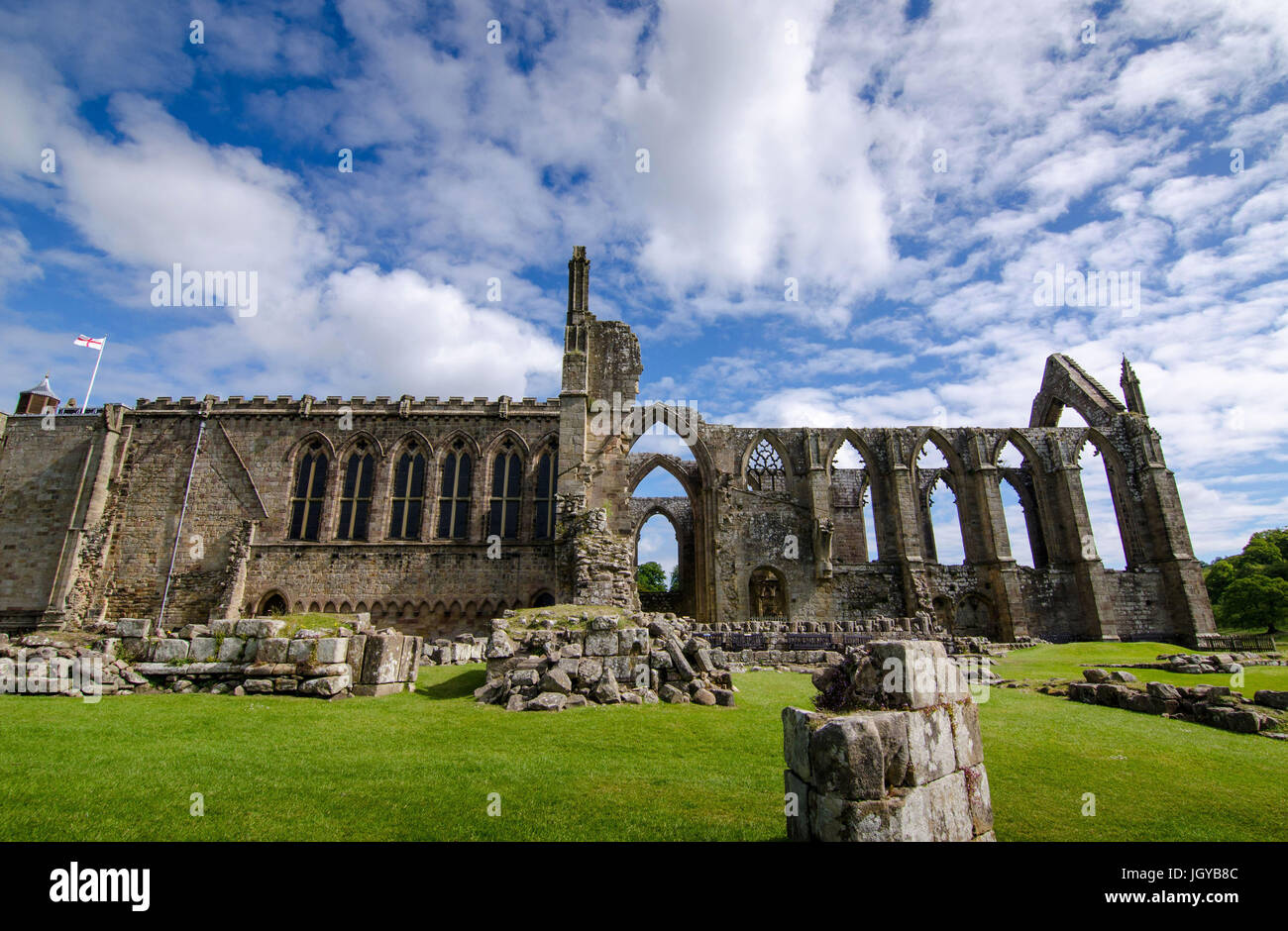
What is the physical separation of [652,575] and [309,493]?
43.9 meters

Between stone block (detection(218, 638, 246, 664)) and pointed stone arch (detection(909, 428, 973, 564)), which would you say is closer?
stone block (detection(218, 638, 246, 664))

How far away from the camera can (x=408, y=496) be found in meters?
25.5

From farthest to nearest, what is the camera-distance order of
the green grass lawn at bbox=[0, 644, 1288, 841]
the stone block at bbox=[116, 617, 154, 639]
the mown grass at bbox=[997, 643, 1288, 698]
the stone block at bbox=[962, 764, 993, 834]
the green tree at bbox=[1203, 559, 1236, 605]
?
the green tree at bbox=[1203, 559, 1236, 605] < the mown grass at bbox=[997, 643, 1288, 698] < the stone block at bbox=[116, 617, 154, 639] < the green grass lawn at bbox=[0, 644, 1288, 841] < the stone block at bbox=[962, 764, 993, 834]

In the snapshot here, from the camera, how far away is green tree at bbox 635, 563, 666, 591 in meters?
63.1

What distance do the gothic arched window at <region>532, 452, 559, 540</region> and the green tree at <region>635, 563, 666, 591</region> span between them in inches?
1490

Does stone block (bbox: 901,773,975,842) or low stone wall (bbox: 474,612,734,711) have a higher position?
low stone wall (bbox: 474,612,734,711)

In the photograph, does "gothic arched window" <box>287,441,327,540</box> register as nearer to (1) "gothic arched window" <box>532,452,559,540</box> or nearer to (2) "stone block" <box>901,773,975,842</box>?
(1) "gothic arched window" <box>532,452,559,540</box>

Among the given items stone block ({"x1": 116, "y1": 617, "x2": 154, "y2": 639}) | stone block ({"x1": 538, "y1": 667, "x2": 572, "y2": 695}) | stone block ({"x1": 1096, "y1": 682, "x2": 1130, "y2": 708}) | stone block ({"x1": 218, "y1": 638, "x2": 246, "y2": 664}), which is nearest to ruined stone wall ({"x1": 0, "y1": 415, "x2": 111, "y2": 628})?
stone block ({"x1": 116, "y1": 617, "x2": 154, "y2": 639})

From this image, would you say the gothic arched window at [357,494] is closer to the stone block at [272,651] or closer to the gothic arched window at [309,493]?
the gothic arched window at [309,493]

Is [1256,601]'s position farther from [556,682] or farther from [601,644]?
[556,682]

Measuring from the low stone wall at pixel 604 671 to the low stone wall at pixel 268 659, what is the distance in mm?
1832

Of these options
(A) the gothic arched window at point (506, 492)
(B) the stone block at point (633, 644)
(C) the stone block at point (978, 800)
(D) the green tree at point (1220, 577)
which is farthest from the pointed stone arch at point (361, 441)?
(D) the green tree at point (1220, 577)
